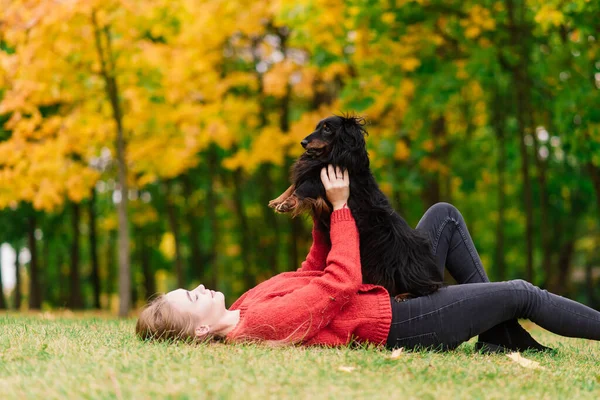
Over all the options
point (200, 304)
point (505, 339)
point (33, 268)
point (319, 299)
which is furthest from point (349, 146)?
point (33, 268)

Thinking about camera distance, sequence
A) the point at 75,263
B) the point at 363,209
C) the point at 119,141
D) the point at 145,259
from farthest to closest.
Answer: the point at 145,259 < the point at 75,263 < the point at 119,141 < the point at 363,209

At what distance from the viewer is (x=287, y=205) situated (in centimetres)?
409

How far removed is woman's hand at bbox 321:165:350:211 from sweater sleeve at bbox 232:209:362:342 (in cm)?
7

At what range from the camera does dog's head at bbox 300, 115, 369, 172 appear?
411 centimetres

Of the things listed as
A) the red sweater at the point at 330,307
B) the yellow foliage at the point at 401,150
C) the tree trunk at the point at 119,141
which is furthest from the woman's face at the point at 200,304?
the yellow foliage at the point at 401,150

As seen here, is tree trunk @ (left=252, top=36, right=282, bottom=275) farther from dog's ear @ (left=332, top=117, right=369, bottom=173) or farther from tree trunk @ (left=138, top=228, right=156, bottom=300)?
dog's ear @ (left=332, top=117, right=369, bottom=173)

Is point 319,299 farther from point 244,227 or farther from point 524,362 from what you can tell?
point 244,227

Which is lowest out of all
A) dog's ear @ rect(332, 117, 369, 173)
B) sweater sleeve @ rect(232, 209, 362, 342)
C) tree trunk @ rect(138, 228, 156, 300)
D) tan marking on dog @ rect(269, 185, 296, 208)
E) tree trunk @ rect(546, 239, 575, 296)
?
tree trunk @ rect(546, 239, 575, 296)

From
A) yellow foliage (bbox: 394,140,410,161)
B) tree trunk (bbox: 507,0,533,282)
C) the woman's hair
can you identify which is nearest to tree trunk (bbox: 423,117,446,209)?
yellow foliage (bbox: 394,140,410,161)

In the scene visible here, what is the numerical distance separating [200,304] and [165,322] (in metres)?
0.25

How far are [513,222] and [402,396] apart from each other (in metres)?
20.6

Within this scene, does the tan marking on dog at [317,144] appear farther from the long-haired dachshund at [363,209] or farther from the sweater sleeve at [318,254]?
the sweater sleeve at [318,254]

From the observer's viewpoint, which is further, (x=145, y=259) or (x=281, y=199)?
(x=145, y=259)

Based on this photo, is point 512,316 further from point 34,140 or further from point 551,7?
point 34,140
